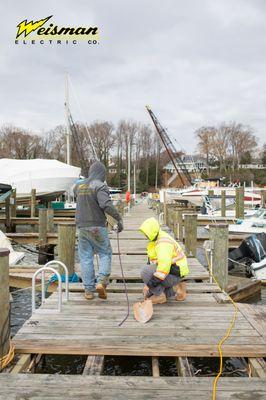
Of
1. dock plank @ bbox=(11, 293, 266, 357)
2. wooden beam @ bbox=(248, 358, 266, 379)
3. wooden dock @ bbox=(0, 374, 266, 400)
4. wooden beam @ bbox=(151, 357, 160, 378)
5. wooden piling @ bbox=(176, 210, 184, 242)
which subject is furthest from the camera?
wooden piling @ bbox=(176, 210, 184, 242)

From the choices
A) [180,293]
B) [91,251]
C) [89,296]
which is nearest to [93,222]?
[91,251]

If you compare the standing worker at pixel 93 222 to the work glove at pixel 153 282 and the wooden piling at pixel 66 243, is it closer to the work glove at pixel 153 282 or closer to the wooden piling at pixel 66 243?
the work glove at pixel 153 282

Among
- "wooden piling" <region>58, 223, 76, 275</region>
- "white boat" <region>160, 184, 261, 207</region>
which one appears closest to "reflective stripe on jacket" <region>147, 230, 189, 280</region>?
"wooden piling" <region>58, 223, 76, 275</region>

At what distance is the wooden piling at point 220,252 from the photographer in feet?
23.0

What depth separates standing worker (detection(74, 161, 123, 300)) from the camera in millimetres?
5818

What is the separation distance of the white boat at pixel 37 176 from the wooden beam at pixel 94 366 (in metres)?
25.3

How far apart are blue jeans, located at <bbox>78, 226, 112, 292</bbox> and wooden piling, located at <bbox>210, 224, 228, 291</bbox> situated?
79.9 inches

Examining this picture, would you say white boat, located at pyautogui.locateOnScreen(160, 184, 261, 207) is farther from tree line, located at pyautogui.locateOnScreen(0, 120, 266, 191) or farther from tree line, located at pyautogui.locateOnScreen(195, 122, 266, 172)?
tree line, located at pyautogui.locateOnScreen(195, 122, 266, 172)

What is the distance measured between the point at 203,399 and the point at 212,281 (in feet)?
14.9

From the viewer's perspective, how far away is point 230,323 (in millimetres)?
4984

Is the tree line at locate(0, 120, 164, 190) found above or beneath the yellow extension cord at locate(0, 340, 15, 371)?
above

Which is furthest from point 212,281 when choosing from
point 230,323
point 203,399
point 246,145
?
point 246,145

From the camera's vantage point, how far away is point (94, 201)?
5.87 meters

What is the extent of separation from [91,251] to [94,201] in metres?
0.76
